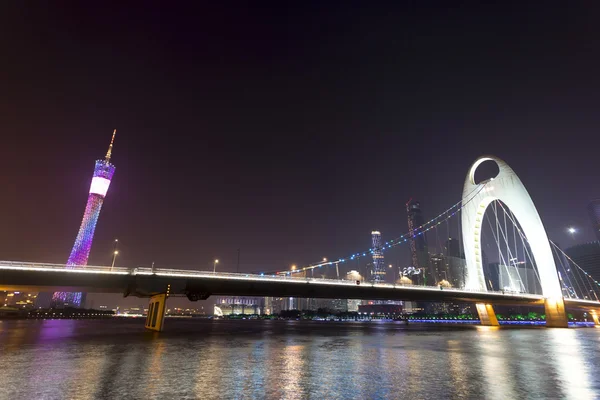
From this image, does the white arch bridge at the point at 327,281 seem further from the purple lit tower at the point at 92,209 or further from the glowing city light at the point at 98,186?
the glowing city light at the point at 98,186

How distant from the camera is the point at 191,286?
148 feet

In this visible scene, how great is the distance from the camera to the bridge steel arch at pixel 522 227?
66688 mm

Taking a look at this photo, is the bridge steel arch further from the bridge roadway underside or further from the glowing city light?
the glowing city light

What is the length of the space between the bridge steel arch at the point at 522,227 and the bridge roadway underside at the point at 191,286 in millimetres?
19386

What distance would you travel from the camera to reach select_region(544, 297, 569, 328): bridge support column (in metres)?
66.2

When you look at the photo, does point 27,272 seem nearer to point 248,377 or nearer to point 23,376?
point 23,376

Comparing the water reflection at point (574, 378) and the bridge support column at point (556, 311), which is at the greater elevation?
the bridge support column at point (556, 311)

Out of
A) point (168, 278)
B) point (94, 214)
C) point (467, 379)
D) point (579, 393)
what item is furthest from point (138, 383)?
point (94, 214)

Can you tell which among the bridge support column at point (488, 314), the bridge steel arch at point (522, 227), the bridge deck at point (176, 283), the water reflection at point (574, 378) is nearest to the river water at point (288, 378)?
the water reflection at point (574, 378)

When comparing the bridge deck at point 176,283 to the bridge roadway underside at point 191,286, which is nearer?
the bridge deck at point 176,283

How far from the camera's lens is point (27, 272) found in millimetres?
38094

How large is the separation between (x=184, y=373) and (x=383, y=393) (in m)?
7.76

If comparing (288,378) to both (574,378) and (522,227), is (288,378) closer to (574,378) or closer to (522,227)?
(574,378)

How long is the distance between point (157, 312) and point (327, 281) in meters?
24.9
